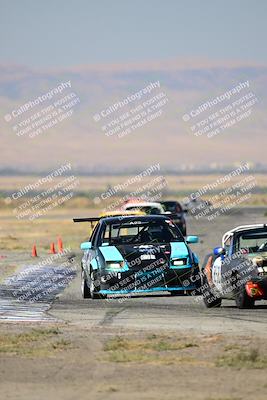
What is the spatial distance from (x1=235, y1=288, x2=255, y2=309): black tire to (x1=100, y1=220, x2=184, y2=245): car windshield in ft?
11.6

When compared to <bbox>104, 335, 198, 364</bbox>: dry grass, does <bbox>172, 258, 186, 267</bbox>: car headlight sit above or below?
above

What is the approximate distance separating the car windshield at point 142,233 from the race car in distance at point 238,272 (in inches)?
77.2

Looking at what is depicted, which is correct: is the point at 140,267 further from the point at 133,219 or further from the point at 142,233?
the point at 133,219

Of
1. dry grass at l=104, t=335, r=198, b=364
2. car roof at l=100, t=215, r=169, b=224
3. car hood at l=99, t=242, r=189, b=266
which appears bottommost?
dry grass at l=104, t=335, r=198, b=364

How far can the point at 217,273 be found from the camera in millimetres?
19422

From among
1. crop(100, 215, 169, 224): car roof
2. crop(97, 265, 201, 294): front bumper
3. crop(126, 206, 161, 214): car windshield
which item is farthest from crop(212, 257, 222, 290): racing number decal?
crop(126, 206, 161, 214): car windshield

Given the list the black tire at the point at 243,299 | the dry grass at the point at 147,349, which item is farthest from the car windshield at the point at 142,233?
the dry grass at the point at 147,349

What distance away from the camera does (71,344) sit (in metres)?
14.0

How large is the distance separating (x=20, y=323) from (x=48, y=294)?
6.30 meters

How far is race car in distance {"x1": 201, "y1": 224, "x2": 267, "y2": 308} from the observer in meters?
18.2

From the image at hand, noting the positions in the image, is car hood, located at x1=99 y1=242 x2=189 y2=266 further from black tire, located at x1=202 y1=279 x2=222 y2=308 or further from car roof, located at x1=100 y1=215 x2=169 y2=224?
black tire, located at x1=202 y1=279 x2=222 y2=308

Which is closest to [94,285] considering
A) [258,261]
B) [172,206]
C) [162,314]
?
[162,314]

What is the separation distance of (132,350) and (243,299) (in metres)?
5.42

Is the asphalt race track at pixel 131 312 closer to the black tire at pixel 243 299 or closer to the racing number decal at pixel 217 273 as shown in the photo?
the black tire at pixel 243 299
